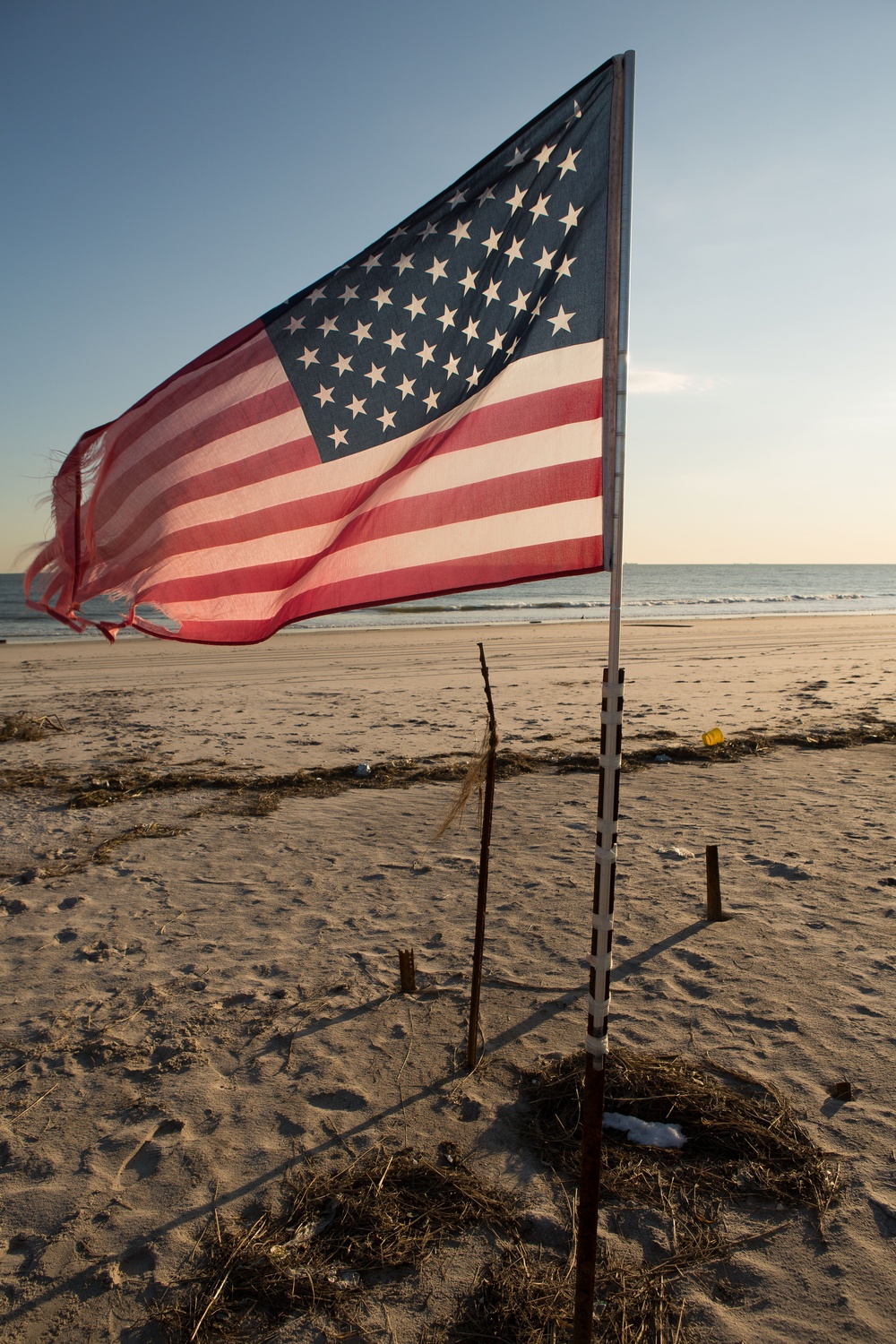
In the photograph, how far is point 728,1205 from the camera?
9.51ft

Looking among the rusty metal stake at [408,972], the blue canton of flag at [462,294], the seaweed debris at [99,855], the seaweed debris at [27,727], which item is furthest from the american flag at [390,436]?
the seaweed debris at [27,727]

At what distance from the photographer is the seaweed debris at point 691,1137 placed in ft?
9.71

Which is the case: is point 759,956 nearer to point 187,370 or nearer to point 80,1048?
point 80,1048

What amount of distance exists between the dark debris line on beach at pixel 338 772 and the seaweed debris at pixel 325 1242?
4768 millimetres

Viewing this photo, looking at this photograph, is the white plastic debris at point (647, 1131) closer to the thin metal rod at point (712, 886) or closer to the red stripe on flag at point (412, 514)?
the thin metal rod at point (712, 886)

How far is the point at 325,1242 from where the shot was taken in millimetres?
2738

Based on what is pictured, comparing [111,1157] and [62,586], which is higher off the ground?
[62,586]

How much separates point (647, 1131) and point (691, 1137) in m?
0.18

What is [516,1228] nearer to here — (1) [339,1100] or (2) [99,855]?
(1) [339,1100]

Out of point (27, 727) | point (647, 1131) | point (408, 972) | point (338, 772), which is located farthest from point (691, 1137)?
point (27, 727)

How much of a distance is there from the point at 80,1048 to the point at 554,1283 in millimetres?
2507

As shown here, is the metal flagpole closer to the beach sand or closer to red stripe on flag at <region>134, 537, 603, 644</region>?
red stripe on flag at <region>134, 537, 603, 644</region>

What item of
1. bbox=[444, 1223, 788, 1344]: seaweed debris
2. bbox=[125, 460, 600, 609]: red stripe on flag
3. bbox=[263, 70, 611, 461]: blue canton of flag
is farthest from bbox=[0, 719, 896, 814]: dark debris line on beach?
bbox=[444, 1223, 788, 1344]: seaweed debris

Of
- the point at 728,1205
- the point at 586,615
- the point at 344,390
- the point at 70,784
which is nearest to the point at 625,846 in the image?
the point at 728,1205
